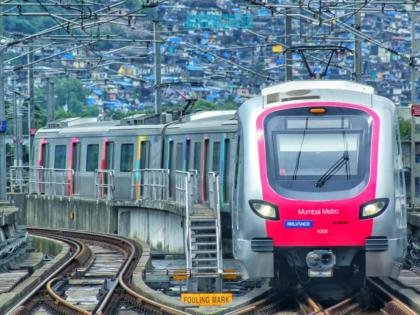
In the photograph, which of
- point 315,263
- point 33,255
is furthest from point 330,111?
point 33,255

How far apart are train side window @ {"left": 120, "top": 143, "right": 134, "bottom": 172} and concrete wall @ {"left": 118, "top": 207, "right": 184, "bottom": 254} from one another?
1.09 m

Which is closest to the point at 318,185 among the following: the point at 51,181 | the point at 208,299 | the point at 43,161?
the point at 208,299

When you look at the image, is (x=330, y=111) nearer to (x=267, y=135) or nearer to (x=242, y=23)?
(x=267, y=135)

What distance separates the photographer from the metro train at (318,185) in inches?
718

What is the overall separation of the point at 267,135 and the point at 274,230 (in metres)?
1.41

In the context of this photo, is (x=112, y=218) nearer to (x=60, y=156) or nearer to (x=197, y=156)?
(x=60, y=156)

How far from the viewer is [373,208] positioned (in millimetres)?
18234

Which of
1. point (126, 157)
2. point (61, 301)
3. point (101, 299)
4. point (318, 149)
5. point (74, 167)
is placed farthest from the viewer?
point (74, 167)

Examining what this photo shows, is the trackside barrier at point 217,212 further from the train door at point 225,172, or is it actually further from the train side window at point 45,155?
the train side window at point 45,155

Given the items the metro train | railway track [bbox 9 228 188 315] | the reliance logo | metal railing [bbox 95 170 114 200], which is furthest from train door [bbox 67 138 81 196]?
the reliance logo

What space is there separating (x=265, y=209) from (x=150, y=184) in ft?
52.4

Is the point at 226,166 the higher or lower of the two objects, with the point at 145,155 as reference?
lower

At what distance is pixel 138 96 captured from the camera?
18838 cm

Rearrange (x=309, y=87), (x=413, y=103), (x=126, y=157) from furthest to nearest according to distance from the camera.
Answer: (x=126, y=157) → (x=413, y=103) → (x=309, y=87)
